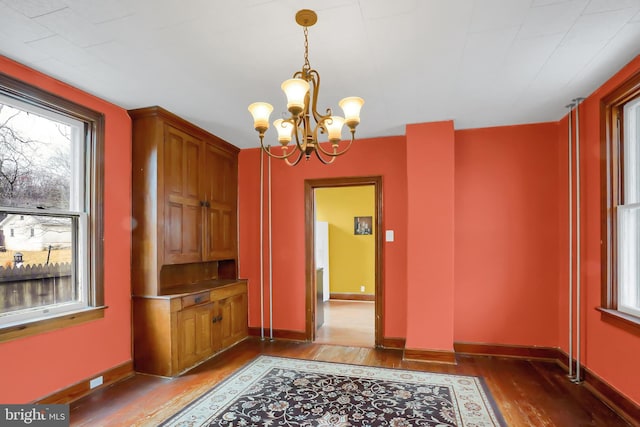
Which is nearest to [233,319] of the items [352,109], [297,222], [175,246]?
[175,246]

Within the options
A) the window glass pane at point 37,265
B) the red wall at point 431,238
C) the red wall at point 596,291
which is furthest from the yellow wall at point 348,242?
the window glass pane at point 37,265

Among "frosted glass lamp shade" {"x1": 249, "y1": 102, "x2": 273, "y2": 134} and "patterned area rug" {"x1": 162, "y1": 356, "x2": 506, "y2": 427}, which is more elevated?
"frosted glass lamp shade" {"x1": 249, "y1": 102, "x2": 273, "y2": 134}

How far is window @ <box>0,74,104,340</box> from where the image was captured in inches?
99.1

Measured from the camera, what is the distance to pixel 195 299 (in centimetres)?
361

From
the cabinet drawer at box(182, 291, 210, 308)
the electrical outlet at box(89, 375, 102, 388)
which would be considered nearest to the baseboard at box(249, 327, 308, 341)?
the cabinet drawer at box(182, 291, 210, 308)

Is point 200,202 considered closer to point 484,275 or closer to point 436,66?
point 436,66

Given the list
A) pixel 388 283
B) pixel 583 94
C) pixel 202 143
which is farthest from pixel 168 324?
pixel 583 94

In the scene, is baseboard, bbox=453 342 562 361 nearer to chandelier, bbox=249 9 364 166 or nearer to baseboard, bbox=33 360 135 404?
chandelier, bbox=249 9 364 166

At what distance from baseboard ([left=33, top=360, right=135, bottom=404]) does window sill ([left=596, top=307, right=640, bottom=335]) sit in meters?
4.13

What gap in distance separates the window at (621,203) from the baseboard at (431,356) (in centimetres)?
145

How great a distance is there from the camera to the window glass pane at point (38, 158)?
2.52m

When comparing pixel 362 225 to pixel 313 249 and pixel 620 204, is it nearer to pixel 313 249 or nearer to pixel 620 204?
pixel 313 249

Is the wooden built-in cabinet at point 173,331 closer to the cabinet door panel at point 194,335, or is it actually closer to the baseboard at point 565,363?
the cabinet door panel at point 194,335

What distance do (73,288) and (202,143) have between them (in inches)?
77.0
